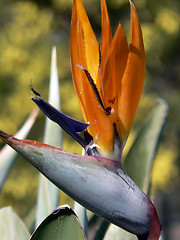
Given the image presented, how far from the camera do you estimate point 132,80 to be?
0.48 meters

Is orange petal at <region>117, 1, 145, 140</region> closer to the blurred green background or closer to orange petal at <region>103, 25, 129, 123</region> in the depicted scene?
orange petal at <region>103, 25, 129, 123</region>

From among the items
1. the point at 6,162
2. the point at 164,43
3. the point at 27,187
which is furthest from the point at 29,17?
the point at 6,162

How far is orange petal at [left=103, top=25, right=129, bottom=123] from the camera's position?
478 mm

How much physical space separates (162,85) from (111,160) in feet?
10.0

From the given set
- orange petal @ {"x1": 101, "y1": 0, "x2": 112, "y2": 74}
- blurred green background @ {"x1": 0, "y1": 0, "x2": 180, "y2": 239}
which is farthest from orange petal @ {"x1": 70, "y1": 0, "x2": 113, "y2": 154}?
blurred green background @ {"x1": 0, "y1": 0, "x2": 180, "y2": 239}

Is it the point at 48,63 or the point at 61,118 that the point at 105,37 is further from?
the point at 48,63

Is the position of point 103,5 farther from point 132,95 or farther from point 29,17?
point 29,17

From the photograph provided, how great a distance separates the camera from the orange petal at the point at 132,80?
1.57ft

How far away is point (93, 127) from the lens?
48cm

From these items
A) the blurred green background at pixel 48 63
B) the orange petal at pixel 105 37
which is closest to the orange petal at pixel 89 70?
the orange petal at pixel 105 37

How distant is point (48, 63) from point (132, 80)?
2244 mm

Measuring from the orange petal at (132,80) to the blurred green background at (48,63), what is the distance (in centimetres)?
194

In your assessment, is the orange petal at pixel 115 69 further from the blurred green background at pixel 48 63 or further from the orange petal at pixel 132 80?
the blurred green background at pixel 48 63

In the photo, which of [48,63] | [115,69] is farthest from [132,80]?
[48,63]
